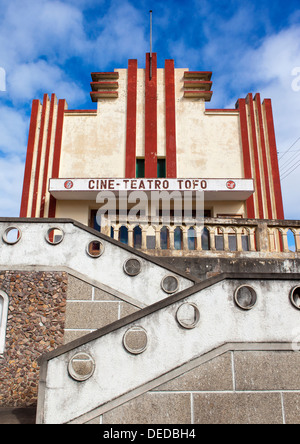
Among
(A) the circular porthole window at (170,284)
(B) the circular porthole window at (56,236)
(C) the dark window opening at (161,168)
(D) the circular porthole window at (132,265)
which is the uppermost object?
(C) the dark window opening at (161,168)

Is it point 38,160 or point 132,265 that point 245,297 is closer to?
point 132,265

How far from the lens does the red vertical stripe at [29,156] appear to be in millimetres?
13815

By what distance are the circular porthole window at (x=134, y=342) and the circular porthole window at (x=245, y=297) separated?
1.11m

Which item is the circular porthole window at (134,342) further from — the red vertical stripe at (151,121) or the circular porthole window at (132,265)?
the red vertical stripe at (151,121)

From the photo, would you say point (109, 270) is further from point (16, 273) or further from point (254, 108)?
point (254, 108)

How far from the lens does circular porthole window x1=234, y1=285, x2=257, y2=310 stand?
385 centimetres

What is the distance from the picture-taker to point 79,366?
3.88 metres

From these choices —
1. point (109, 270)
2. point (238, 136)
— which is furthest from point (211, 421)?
point (238, 136)

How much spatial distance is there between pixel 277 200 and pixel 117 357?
11774 mm

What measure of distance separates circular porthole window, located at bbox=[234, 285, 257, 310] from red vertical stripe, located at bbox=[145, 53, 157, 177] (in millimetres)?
10472

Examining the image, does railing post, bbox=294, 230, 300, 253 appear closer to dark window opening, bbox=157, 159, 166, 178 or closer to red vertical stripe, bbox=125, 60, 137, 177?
dark window opening, bbox=157, 159, 166, 178

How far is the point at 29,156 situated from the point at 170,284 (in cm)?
1082

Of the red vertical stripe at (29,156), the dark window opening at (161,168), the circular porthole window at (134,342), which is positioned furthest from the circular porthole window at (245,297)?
the red vertical stripe at (29,156)

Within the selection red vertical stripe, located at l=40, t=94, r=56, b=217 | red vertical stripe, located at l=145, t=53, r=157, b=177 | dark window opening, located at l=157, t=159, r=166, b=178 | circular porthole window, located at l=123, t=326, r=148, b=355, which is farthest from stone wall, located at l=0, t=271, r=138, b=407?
dark window opening, located at l=157, t=159, r=166, b=178
